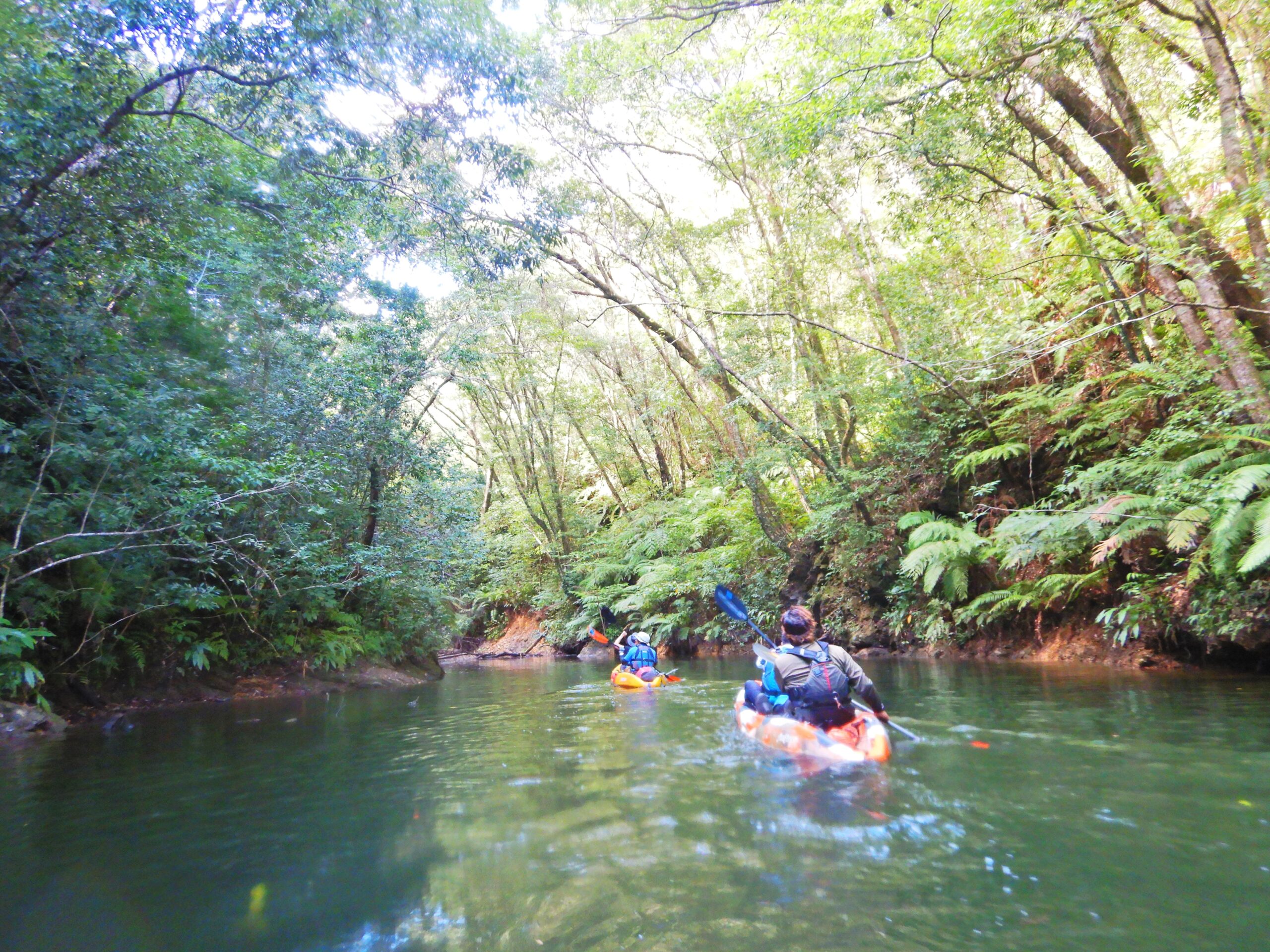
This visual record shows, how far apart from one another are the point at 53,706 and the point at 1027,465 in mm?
13295

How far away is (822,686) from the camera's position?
15.7 feet

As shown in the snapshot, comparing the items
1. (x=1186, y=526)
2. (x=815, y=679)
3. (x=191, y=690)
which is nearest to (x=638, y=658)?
(x=815, y=679)

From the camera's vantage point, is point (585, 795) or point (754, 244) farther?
point (754, 244)

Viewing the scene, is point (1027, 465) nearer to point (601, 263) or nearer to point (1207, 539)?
point (1207, 539)

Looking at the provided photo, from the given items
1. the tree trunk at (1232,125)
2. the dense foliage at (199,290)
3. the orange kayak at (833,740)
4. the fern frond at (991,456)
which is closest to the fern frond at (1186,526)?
the tree trunk at (1232,125)

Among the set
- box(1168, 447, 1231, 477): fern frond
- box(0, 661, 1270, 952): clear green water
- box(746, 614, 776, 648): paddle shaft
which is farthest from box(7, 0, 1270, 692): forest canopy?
box(746, 614, 776, 648): paddle shaft

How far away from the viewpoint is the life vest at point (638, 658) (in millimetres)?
10008

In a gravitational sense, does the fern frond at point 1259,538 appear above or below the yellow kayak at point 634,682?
above

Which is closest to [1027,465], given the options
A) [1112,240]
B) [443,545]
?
[1112,240]

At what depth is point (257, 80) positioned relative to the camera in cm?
560

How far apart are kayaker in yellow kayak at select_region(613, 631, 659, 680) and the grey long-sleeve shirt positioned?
16.5 feet

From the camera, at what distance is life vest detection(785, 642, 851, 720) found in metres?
4.79

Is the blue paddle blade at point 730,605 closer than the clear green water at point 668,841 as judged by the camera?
No

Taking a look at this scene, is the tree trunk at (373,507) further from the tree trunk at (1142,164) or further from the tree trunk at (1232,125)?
the tree trunk at (1232,125)
